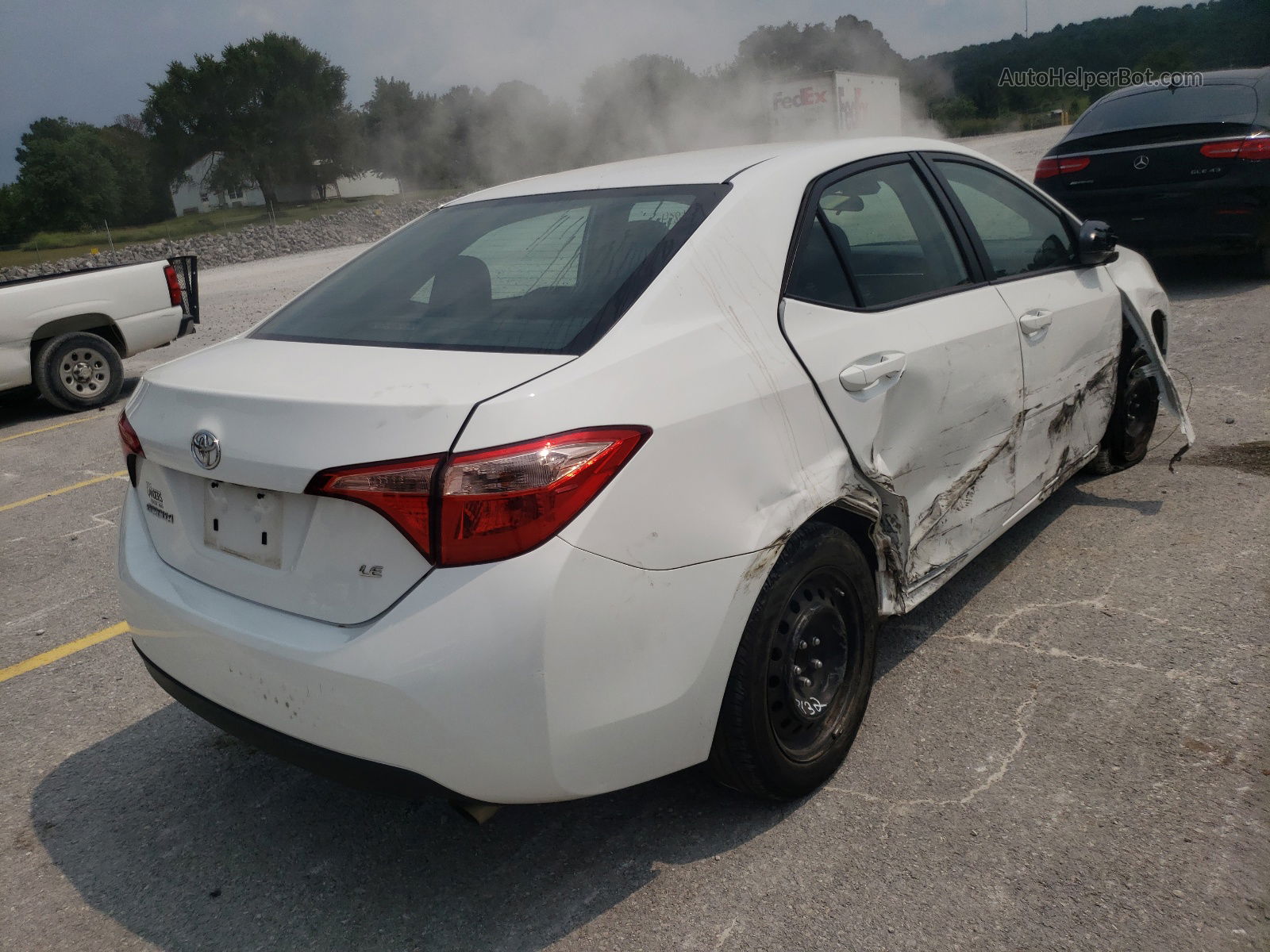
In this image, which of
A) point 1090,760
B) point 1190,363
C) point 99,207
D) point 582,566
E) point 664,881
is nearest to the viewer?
point 582,566

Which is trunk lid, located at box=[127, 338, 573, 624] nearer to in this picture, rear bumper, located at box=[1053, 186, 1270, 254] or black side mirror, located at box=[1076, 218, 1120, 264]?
black side mirror, located at box=[1076, 218, 1120, 264]

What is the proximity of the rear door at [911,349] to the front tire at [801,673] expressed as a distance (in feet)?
0.95

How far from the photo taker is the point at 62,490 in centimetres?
614

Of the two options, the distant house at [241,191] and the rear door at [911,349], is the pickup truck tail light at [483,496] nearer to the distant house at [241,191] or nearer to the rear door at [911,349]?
the rear door at [911,349]

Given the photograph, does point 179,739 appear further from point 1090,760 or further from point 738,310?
point 1090,760

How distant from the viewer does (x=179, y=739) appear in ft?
10.2

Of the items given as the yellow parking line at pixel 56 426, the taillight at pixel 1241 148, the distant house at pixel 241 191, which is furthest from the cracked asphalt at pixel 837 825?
the distant house at pixel 241 191

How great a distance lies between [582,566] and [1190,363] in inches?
230

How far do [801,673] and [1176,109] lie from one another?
25.5 feet

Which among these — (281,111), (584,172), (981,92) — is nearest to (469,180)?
(281,111)

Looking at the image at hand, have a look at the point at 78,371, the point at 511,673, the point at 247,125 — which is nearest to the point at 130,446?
the point at 511,673

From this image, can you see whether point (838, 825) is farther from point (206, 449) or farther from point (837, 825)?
point (206, 449)

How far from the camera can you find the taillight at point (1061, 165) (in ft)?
27.2

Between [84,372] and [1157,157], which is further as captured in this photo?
[84,372]
